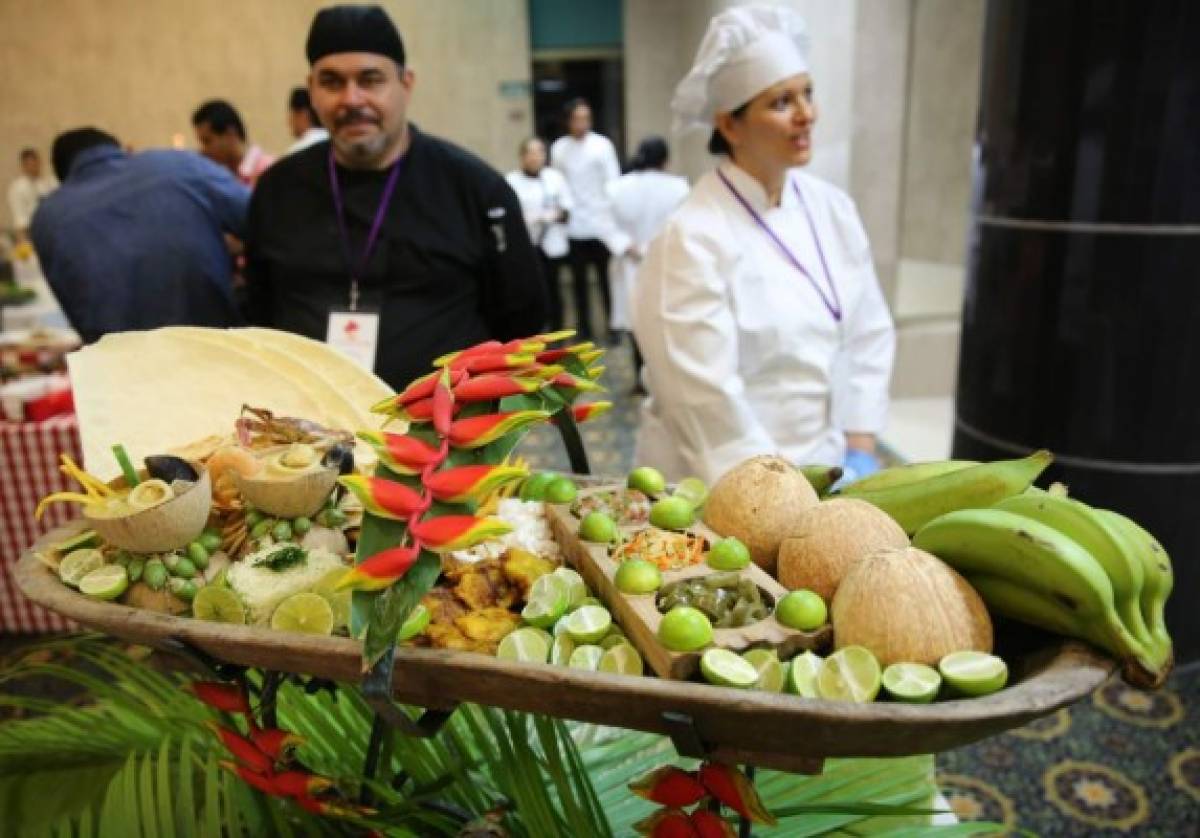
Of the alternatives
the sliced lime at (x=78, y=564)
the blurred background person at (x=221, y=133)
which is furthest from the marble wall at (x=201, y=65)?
the sliced lime at (x=78, y=564)

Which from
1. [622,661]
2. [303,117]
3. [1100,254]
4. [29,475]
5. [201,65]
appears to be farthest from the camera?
[201,65]

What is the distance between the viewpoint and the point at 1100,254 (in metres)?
2.52

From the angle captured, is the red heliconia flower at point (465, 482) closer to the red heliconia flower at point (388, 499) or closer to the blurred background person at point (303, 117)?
the red heliconia flower at point (388, 499)

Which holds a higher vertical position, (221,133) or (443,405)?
Result: (221,133)

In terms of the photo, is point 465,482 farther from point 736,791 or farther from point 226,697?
point 226,697

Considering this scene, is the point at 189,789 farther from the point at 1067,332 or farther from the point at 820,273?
the point at 1067,332

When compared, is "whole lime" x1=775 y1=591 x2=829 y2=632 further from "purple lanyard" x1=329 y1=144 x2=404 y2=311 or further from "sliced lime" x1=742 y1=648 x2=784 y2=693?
"purple lanyard" x1=329 y1=144 x2=404 y2=311

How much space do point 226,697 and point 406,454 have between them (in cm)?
48

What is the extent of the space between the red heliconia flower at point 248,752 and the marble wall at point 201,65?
31.7 feet

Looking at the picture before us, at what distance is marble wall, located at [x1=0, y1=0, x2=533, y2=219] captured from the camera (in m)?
9.80

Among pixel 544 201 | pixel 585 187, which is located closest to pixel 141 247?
pixel 544 201

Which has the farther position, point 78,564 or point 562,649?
point 78,564

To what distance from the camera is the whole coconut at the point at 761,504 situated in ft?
3.39

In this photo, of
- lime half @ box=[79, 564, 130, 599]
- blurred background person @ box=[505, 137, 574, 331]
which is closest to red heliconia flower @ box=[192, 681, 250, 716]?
lime half @ box=[79, 564, 130, 599]
